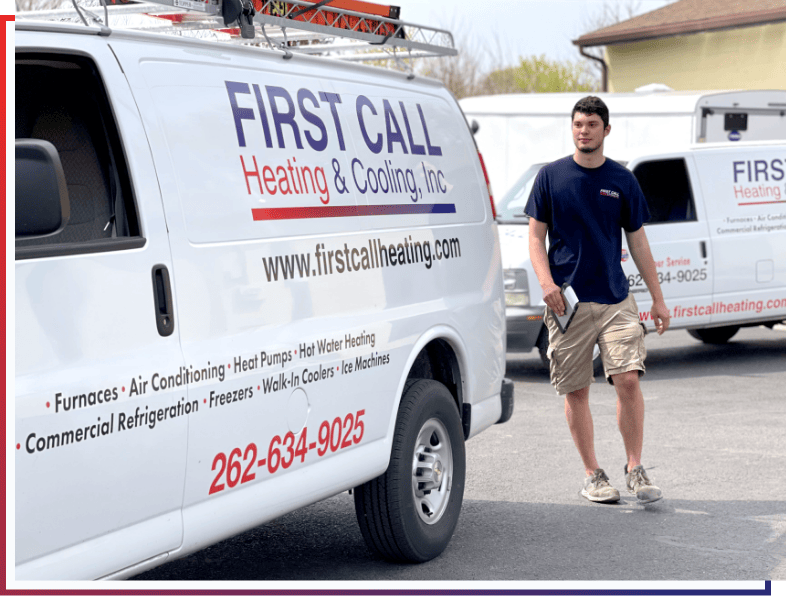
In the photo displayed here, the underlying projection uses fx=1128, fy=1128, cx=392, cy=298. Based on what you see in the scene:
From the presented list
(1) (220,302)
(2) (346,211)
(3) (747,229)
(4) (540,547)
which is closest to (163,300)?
(1) (220,302)

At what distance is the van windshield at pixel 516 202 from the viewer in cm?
1071

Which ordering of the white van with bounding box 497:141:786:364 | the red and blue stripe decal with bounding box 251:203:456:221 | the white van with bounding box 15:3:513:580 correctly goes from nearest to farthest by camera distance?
1. the white van with bounding box 15:3:513:580
2. the red and blue stripe decal with bounding box 251:203:456:221
3. the white van with bounding box 497:141:786:364

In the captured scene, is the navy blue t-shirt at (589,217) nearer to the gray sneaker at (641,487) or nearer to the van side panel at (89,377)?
the gray sneaker at (641,487)

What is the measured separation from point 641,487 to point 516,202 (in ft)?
18.0

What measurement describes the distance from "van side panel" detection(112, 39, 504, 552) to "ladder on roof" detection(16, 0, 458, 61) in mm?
169

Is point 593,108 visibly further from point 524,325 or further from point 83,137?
point 524,325

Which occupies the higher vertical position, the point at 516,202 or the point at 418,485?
the point at 516,202

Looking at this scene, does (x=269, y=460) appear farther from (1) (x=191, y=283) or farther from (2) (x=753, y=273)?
(2) (x=753, y=273)

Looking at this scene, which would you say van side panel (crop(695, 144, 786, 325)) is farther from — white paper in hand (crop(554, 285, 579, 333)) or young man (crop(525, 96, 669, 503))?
white paper in hand (crop(554, 285, 579, 333))

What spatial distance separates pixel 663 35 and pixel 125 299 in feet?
76.9

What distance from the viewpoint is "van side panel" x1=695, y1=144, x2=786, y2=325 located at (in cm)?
1062

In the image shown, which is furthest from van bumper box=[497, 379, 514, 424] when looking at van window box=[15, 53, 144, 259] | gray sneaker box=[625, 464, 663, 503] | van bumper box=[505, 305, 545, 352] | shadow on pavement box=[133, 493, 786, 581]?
van bumper box=[505, 305, 545, 352]

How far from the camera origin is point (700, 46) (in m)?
24.5

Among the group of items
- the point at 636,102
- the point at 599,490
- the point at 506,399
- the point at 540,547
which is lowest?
the point at 540,547
